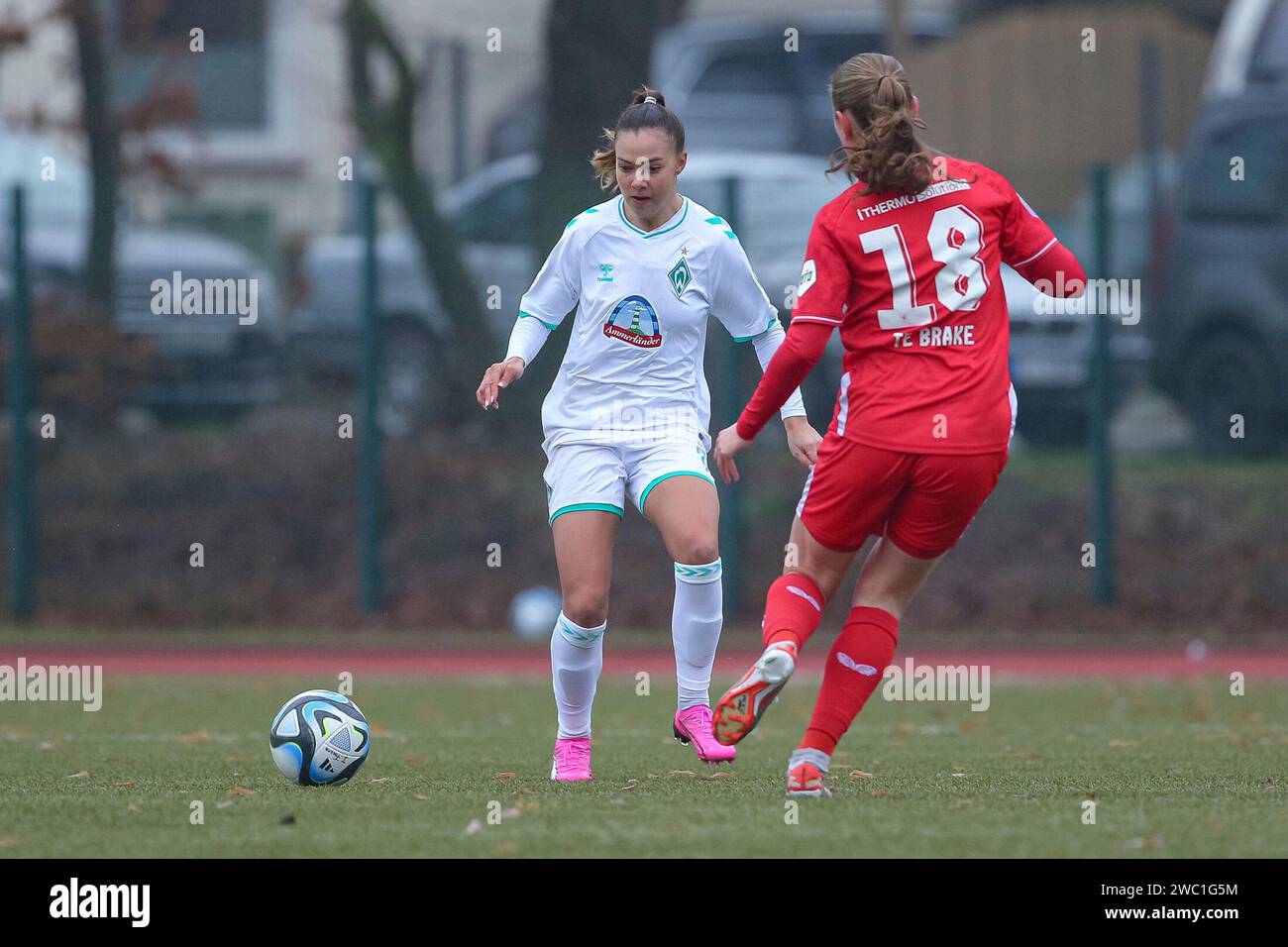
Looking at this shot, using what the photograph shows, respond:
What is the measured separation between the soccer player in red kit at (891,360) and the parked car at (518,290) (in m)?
6.99

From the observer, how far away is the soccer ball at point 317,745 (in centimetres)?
600

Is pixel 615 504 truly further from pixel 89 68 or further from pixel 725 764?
pixel 89 68

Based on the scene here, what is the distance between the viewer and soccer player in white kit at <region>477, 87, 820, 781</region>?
615 centimetres

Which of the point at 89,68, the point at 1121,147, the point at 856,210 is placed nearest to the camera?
the point at 856,210

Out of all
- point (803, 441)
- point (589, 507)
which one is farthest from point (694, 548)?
point (803, 441)

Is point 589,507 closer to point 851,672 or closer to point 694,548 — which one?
point 694,548

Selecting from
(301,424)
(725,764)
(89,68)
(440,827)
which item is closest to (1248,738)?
(725,764)

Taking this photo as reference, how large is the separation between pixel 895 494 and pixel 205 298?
9214mm

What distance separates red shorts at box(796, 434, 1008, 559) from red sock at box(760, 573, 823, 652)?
0.14 meters

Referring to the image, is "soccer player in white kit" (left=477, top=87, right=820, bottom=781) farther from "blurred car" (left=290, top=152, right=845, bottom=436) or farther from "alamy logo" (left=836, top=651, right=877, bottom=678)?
"blurred car" (left=290, top=152, right=845, bottom=436)

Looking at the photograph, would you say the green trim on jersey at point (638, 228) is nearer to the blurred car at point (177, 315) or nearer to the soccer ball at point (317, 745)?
the soccer ball at point (317, 745)

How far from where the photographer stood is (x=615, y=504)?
6184 mm

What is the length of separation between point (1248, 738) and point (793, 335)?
312cm

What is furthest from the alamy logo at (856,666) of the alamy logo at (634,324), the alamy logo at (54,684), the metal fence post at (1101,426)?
the metal fence post at (1101,426)
